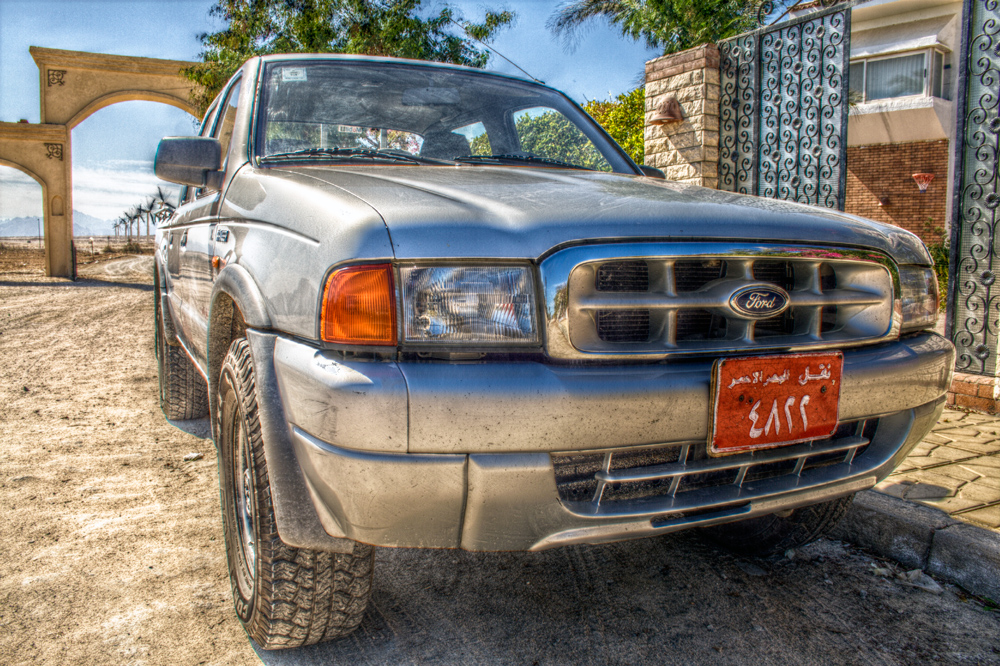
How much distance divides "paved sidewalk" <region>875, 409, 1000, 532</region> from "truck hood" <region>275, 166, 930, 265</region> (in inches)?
49.3

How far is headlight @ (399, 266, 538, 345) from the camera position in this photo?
144cm

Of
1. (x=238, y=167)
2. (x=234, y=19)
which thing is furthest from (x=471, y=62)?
(x=238, y=167)

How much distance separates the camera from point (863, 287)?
6.08 ft

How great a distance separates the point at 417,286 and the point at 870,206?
19.2 m

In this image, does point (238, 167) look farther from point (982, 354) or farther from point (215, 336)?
point (982, 354)

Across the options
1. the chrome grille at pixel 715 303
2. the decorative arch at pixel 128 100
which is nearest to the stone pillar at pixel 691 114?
the chrome grille at pixel 715 303

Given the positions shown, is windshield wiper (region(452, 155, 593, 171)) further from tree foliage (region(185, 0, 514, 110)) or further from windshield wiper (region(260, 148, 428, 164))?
tree foliage (region(185, 0, 514, 110))

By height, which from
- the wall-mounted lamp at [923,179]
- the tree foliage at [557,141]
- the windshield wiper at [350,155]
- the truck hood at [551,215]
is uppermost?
the wall-mounted lamp at [923,179]

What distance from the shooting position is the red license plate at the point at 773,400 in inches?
60.6

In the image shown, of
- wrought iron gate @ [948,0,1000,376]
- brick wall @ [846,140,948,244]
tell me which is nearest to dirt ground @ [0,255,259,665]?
wrought iron gate @ [948,0,1000,376]

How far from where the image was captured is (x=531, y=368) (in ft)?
4.69

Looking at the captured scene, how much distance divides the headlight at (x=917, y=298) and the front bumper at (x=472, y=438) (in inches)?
29.7

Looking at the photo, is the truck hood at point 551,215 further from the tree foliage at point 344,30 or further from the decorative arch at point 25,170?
the decorative arch at point 25,170

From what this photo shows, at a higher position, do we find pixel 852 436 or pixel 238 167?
pixel 238 167
